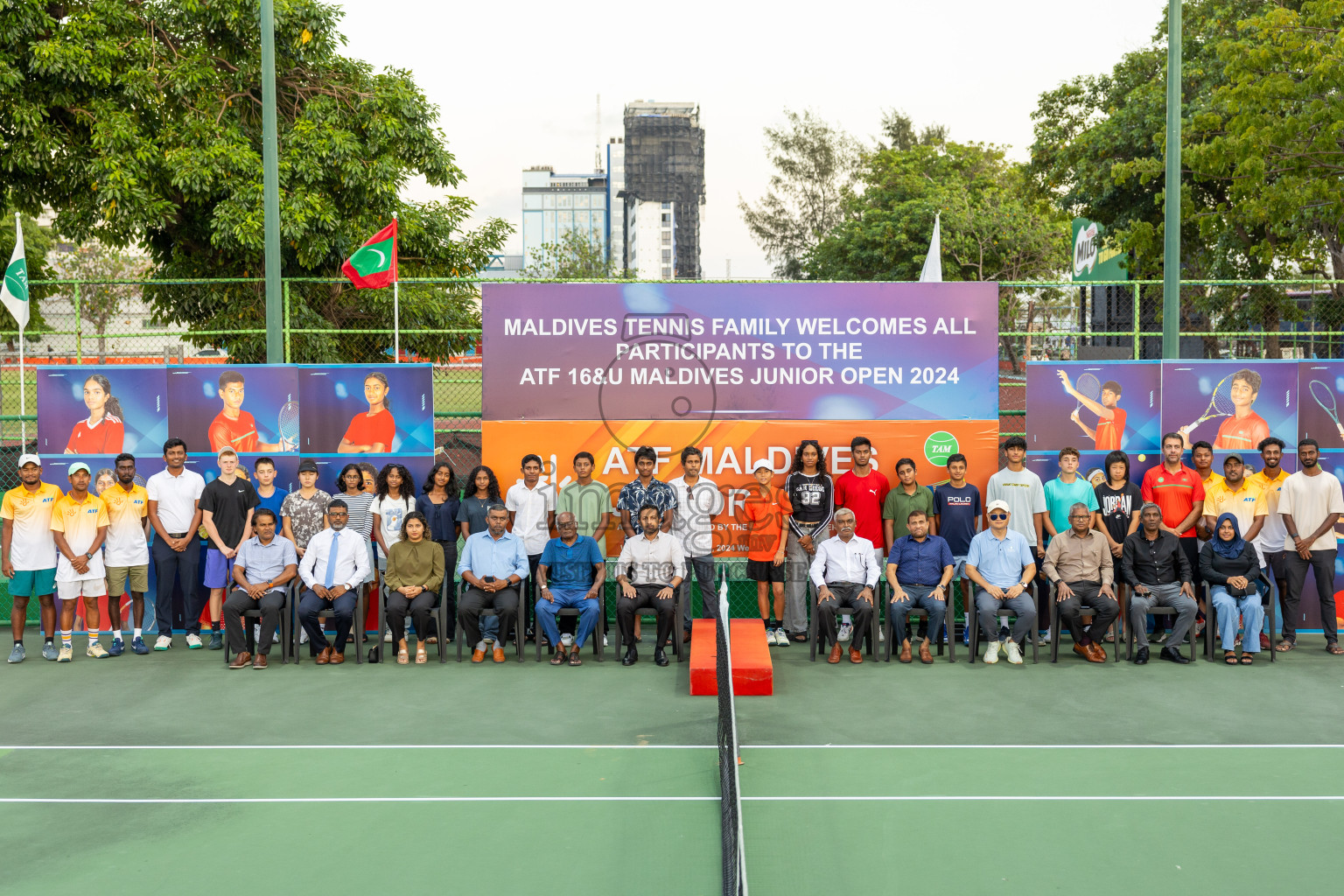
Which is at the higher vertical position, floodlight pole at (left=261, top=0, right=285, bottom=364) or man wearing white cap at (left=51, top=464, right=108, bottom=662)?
floodlight pole at (left=261, top=0, right=285, bottom=364)

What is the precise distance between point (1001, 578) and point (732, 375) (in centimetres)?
314

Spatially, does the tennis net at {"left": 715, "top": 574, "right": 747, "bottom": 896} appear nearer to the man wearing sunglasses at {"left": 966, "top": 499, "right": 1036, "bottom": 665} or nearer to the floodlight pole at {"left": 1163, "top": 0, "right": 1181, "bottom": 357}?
the man wearing sunglasses at {"left": 966, "top": 499, "right": 1036, "bottom": 665}

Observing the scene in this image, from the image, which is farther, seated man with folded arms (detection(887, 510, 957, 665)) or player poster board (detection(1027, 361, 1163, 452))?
player poster board (detection(1027, 361, 1163, 452))

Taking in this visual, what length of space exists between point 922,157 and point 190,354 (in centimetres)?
3406

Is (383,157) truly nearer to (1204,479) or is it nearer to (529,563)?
(529,563)

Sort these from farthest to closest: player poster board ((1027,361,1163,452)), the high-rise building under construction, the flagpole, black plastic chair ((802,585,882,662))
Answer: the high-rise building under construction → player poster board ((1027,361,1163,452)) → the flagpole → black plastic chair ((802,585,882,662))

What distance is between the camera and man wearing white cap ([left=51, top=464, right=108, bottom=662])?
1012 cm

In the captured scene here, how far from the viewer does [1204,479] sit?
1062 cm

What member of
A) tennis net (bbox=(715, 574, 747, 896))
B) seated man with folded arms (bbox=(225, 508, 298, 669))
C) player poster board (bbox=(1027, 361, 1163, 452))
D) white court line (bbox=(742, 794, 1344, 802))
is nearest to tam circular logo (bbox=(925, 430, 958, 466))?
player poster board (bbox=(1027, 361, 1163, 452))

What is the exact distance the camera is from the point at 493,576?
33.1 feet

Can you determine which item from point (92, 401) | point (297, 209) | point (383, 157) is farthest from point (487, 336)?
point (383, 157)

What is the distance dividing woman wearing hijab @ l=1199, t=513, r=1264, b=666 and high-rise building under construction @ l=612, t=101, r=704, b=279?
5415 inches

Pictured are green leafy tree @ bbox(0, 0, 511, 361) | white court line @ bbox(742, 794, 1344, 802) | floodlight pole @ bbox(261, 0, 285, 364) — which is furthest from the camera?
green leafy tree @ bbox(0, 0, 511, 361)

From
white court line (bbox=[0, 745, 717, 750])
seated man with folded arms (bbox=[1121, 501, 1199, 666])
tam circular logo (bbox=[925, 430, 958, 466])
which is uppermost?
tam circular logo (bbox=[925, 430, 958, 466])
